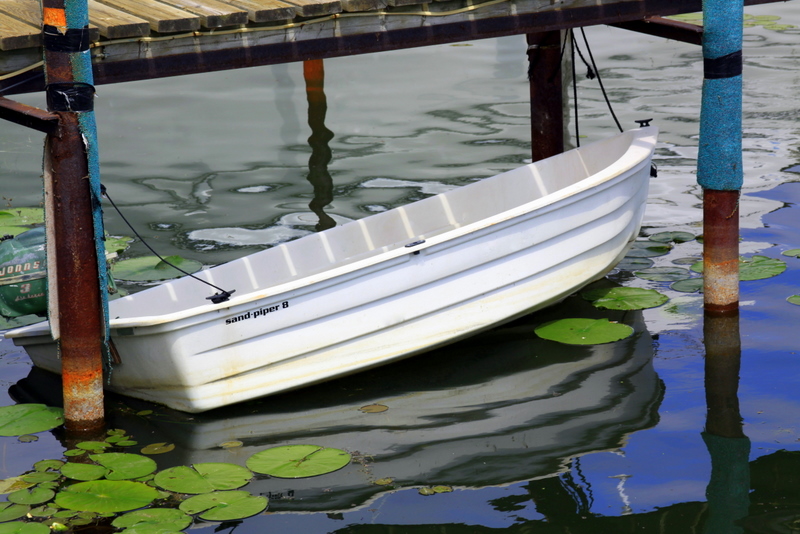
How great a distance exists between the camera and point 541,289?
6000 mm

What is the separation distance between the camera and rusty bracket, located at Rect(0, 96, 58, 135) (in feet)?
14.7

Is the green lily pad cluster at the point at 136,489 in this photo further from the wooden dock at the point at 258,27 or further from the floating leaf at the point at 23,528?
the wooden dock at the point at 258,27

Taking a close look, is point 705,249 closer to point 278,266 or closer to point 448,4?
point 448,4

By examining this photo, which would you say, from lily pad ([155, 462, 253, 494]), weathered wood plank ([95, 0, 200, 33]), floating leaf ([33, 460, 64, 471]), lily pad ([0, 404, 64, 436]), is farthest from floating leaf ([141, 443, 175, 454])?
weathered wood plank ([95, 0, 200, 33])

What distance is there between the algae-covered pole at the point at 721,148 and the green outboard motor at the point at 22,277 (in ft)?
12.7

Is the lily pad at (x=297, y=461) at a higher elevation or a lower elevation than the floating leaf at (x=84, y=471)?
lower

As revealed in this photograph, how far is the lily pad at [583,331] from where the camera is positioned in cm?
599

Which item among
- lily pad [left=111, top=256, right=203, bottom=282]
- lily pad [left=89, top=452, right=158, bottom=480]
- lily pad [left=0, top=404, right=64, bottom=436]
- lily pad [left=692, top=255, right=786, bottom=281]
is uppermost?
lily pad [left=111, top=256, right=203, bottom=282]

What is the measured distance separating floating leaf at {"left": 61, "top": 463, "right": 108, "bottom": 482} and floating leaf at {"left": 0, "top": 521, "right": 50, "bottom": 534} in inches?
16.6

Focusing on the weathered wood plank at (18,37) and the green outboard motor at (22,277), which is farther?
the green outboard motor at (22,277)

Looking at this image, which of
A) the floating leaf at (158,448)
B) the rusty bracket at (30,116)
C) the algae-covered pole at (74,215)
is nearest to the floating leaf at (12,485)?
the algae-covered pole at (74,215)

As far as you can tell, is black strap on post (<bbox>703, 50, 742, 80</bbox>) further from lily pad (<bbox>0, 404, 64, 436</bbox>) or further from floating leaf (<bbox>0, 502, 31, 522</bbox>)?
floating leaf (<bbox>0, 502, 31, 522</bbox>)

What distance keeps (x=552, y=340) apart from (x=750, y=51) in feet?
33.9

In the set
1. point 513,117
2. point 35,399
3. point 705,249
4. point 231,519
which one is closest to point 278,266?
point 35,399
